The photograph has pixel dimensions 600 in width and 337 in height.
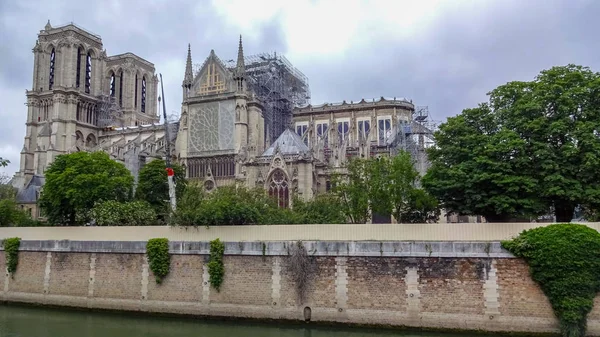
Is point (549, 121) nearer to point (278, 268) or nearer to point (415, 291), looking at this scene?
point (415, 291)

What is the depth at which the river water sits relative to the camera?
67.6 feet

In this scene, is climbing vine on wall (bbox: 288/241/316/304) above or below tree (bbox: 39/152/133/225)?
below

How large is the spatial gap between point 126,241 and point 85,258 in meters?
2.72

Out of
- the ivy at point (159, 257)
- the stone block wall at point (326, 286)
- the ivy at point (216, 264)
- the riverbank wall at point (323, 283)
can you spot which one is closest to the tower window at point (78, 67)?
the riverbank wall at point (323, 283)

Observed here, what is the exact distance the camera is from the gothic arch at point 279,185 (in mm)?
47938

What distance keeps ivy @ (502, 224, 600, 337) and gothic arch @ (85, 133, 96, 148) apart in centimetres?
7023

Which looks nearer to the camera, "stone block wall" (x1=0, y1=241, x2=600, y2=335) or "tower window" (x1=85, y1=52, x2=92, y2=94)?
"stone block wall" (x1=0, y1=241, x2=600, y2=335)

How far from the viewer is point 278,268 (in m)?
22.2

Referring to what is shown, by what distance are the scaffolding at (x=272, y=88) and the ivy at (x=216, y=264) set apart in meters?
37.2

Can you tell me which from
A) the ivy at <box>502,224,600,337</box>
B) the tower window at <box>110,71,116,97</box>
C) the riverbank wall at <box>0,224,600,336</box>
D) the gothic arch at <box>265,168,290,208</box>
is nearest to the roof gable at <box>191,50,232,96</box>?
the gothic arch at <box>265,168,290,208</box>

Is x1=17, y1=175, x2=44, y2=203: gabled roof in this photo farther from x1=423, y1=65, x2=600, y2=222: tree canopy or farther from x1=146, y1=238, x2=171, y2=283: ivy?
x1=423, y1=65, x2=600, y2=222: tree canopy

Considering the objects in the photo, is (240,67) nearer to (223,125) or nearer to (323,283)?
(223,125)

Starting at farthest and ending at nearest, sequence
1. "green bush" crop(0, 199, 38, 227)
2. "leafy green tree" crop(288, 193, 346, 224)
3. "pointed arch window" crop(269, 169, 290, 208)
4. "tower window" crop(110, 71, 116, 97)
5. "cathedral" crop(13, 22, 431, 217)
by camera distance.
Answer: "tower window" crop(110, 71, 116, 97) → "cathedral" crop(13, 22, 431, 217) → "pointed arch window" crop(269, 169, 290, 208) → "green bush" crop(0, 199, 38, 227) → "leafy green tree" crop(288, 193, 346, 224)

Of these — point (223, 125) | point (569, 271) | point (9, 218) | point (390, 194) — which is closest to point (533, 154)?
point (569, 271)
